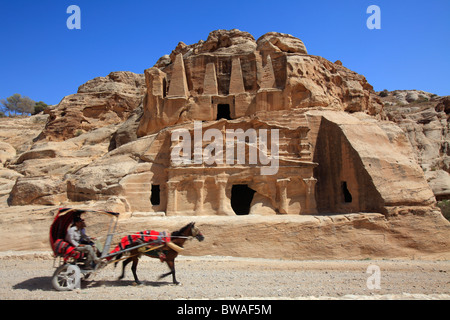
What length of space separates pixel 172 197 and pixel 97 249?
8023 millimetres

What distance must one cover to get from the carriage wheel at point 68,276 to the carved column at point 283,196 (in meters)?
10.7

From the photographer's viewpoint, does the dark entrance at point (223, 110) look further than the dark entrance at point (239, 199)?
Yes

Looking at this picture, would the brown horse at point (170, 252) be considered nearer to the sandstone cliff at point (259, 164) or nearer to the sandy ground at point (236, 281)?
the sandy ground at point (236, 281)

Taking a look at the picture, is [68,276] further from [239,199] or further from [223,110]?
[223,110]

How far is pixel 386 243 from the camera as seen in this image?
14.0m

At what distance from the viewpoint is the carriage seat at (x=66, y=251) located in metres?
7.57

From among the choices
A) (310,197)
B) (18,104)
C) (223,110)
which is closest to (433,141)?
(310,197)

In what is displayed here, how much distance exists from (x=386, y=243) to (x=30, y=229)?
49.7ft

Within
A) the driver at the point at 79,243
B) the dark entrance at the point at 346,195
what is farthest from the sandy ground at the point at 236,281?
the dark entrance at the point at 346,195

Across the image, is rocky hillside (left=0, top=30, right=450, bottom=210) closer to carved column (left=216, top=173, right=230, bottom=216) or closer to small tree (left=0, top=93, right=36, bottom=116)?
carved column (left=216, top=173, right=230, bottom=216)

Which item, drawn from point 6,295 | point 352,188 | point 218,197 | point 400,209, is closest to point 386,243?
point 400,209

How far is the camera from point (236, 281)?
875cm

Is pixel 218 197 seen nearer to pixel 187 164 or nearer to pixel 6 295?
pixel 187 164

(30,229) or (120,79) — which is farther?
(120,79)
